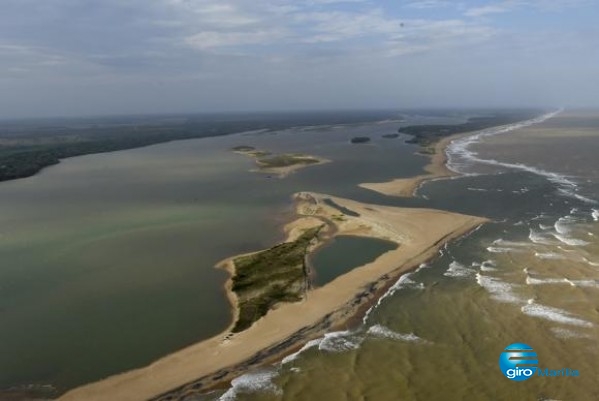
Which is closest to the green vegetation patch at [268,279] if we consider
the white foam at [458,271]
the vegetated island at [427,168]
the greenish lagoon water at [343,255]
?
the greenish lagoon water at [343,255]

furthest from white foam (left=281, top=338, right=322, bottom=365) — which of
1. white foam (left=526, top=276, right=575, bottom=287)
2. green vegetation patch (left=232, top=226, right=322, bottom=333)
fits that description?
white foam (left=526, top=276, right=575, bottom=287)

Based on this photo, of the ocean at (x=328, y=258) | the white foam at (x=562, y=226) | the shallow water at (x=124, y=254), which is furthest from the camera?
the white foam at (x=562, y=226)

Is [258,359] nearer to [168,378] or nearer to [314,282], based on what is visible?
[168,378]

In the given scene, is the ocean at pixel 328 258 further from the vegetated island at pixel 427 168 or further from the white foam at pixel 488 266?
the vegetated island at pixel 427 168

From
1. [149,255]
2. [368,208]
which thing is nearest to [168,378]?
[149,255]

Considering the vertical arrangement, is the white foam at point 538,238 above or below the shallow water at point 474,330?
above

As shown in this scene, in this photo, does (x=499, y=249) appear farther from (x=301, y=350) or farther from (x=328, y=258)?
(x=301, y=350)

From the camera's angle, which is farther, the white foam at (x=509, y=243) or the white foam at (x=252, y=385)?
the white foam at (x=509, y=243)
